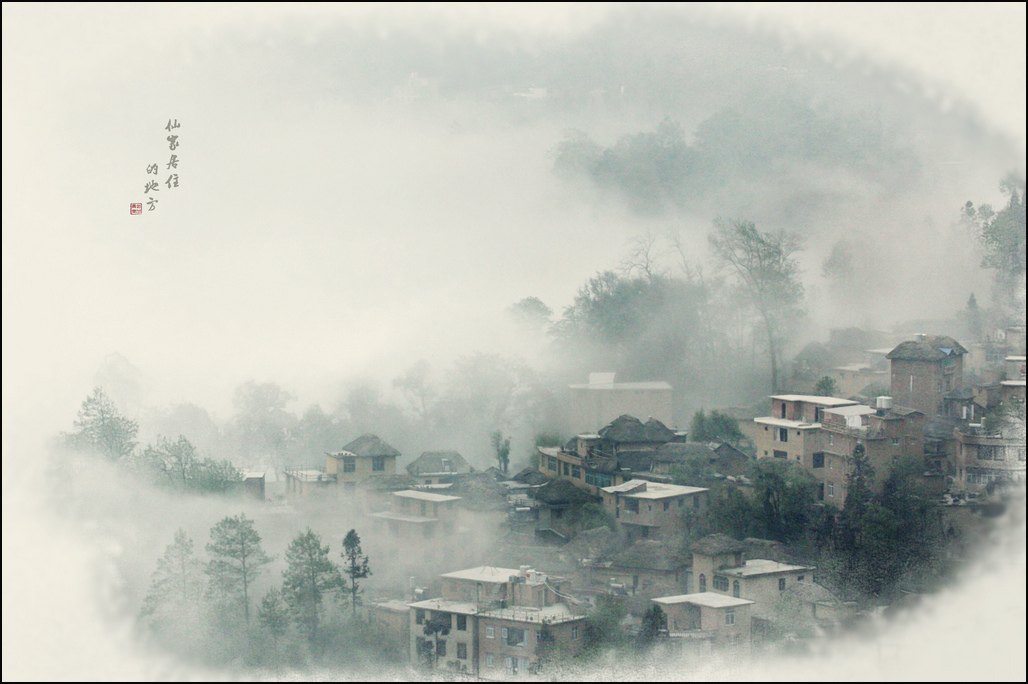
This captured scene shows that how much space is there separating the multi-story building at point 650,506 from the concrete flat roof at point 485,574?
47 cm

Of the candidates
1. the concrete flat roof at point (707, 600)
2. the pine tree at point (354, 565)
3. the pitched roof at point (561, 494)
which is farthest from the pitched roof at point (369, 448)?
the concrete flat roof at point (707, 600)

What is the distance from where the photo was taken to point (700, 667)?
4.60 meters

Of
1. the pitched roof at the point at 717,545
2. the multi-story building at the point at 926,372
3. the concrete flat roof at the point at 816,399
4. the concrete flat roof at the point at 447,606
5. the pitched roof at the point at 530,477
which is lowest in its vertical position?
the concrete flat roof at the point at 447,606

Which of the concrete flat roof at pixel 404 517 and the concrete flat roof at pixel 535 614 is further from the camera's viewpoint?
the concrete flat roof at pixel 404 517

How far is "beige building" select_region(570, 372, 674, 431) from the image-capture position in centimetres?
500

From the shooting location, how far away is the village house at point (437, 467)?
493 cm

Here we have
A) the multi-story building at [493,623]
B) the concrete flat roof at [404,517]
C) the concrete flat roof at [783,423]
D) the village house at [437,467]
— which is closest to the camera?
the multi-story building at [493,623]

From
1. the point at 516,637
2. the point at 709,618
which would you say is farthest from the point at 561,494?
the point at 709,618

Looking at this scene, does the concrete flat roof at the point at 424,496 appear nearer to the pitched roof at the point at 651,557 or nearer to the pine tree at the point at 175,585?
the pitched roof at the point at 651,557

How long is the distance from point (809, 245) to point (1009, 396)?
3.32 ft

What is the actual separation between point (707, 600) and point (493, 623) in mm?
790

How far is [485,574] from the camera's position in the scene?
4.70 metres

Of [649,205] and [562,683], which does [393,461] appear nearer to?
[562,683]

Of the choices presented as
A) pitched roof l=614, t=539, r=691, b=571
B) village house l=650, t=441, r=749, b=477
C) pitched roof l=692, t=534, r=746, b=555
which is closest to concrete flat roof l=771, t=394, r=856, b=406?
village house l=650, t=441, r=749, b=477
